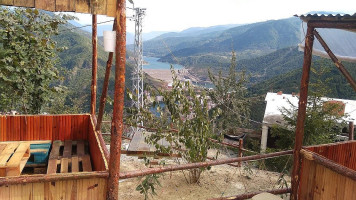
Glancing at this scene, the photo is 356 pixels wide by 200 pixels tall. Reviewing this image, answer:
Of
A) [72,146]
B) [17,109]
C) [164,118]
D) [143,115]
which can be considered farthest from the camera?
[17,109]

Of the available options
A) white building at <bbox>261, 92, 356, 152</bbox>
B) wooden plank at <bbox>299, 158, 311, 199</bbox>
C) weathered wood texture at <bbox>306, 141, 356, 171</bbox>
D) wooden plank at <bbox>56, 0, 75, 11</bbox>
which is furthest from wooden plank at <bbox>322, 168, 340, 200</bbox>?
white building at <bbox>261, 92, 356, 152</bbox>

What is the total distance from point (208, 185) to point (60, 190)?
496 centimetres

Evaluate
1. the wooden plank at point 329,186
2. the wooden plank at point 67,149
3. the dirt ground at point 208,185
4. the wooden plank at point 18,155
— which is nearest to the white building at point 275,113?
the dirt ground at point 208,185

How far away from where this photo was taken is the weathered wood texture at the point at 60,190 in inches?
106

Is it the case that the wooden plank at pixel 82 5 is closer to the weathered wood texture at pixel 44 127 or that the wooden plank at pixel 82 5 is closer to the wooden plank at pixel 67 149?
the wooden plank at pixel 67 149

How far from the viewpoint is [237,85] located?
19.8 metres

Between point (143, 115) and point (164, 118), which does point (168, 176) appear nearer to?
point (164, 118)

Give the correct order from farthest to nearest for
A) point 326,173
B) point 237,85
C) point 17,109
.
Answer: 1. point 237,85
2. point 17,109
3. point 326,173

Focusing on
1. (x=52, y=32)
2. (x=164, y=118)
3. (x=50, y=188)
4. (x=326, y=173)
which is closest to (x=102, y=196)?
(x=50, y=188)

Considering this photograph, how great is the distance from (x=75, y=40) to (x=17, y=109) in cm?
3091

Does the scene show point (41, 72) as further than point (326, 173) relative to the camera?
Yes

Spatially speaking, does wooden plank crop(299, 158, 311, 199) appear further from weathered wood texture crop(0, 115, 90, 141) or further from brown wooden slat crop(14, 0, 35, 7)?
brown wooden slat crop(14, 0, 35, 7)

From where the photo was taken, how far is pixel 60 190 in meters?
2.82

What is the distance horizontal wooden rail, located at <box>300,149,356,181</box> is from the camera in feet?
11.3
